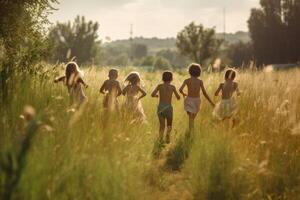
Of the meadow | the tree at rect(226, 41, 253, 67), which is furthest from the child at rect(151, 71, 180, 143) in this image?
the tree at rect(226, 41, 253, 67)

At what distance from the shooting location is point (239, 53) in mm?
57125

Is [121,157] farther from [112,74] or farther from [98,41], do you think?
[98,41]

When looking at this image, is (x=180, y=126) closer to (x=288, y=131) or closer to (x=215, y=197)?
(x=288, y=131)

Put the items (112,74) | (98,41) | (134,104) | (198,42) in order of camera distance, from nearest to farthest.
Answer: (134,104) → (112,74) → (198,42) → (98,41)

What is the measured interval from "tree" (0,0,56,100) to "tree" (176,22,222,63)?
39.7m

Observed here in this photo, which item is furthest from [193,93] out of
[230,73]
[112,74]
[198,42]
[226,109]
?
[198,42]

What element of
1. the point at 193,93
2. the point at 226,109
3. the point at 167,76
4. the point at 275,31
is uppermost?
the point at 275,31

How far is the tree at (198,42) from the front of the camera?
4731 centimetres

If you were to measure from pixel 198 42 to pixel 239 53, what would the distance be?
37.5 feet

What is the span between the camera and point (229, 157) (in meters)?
5.55

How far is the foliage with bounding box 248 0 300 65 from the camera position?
47906 millimetres

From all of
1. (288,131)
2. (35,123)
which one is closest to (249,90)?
(288,131)

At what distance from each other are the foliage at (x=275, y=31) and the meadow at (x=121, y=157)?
1670 inches

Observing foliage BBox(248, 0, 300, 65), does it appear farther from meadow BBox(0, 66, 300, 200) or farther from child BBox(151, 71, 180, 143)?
meadow BBox(0, 66, 300, 200)
